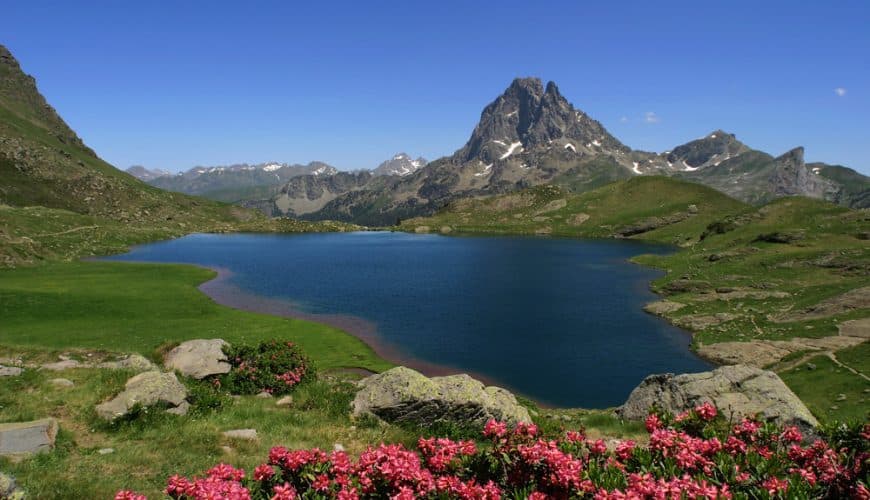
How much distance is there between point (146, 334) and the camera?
50.2 metres

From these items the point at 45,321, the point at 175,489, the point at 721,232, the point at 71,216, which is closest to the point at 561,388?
the point at 175,489

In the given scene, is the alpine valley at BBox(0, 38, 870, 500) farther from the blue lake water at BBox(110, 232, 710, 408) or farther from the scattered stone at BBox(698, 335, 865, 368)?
the blue lake water at BBox(110, 232, 710, 408)

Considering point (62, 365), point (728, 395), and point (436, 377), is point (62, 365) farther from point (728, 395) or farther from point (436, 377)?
point (728, 395)

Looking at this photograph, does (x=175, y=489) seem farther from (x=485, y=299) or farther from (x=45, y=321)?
(x=485, y=299)

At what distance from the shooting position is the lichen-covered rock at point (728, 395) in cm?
2216

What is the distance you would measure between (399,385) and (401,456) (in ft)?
42.4

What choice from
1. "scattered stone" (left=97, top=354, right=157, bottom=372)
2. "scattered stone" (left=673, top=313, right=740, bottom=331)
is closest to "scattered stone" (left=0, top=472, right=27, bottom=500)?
"scattered stone" (left=97, top=354, right=157, bottom=372)

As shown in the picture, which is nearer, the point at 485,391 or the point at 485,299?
the point at 485,391

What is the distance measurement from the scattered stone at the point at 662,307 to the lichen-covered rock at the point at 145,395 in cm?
7118

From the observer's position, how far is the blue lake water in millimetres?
51312

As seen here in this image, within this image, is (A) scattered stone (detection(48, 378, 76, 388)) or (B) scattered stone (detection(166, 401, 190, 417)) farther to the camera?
(A) scattered stone (detection(48, 378, 76, 388))

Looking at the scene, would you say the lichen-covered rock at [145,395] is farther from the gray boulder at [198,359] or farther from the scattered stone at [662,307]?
the scattered stone at [662,307]

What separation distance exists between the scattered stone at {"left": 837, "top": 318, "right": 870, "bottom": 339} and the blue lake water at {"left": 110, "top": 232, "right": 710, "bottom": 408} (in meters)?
14.4

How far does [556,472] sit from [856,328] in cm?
5770
